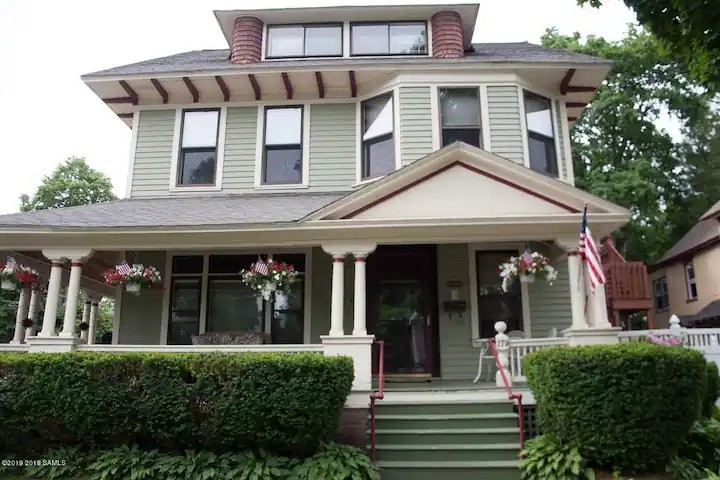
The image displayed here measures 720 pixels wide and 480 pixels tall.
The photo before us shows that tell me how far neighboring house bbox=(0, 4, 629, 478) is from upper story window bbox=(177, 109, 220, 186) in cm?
4

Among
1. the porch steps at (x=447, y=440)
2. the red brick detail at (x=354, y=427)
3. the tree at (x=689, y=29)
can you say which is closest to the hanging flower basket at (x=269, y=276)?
the red brick detail at (x=354, y=427)

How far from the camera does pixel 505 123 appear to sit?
10.8 meters

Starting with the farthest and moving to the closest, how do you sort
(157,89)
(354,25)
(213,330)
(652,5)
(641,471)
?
(354,25) → (157,89) → (213,330) → (652,5) → (641,471)

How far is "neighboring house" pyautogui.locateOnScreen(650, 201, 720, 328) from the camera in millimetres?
19062

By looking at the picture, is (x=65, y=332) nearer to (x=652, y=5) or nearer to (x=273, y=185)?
(x=273, y=185)

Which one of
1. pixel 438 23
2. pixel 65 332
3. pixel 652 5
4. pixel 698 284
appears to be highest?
pixel 438 23

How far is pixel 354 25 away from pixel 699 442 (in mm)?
9750

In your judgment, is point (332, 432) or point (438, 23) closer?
point (332, 432)

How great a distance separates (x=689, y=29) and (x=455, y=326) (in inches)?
222

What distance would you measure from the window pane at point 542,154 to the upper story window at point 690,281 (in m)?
13.6

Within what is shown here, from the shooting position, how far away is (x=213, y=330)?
10.5m

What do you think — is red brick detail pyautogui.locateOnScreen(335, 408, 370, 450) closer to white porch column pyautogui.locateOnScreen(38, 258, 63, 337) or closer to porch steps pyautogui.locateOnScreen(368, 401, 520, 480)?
porch steps pyautogui.locateOnScreen(368, 401, 520, 480)

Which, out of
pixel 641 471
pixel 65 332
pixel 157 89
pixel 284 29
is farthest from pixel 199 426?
pixel 284 29

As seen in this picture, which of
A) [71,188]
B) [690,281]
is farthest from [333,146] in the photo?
[71,188]
